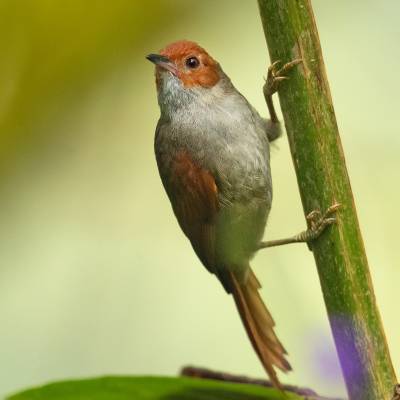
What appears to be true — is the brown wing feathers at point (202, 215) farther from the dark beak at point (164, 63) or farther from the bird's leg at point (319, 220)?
the bird's leg at point (319, 220)

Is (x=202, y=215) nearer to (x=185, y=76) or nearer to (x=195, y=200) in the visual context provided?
(x=195, y=200)

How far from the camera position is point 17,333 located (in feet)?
12.4

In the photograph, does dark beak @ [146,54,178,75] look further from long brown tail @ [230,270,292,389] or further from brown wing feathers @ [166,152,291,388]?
long brown tail @ [230,270,292,389]

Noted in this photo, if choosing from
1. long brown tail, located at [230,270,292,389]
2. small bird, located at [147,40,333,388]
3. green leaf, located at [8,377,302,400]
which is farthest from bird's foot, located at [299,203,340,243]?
small bird, located at [147,40,333,388]

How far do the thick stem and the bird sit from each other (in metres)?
1.04

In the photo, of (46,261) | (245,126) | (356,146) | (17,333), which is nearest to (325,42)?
(356,146)

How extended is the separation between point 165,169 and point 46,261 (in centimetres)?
148

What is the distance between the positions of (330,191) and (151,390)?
1.80 ft

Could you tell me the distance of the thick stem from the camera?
4.42 feet

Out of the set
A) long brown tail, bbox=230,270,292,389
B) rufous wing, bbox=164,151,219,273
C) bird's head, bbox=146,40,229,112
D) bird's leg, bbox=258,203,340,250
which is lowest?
long brown tail, bbox=230,270,292,389

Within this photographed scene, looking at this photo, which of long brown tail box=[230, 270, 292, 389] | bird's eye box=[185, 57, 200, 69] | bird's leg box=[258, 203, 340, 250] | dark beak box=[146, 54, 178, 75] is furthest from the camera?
bird's eye box=[185, 57, 200, 69]

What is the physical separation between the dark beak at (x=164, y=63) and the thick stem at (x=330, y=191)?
1107 mm

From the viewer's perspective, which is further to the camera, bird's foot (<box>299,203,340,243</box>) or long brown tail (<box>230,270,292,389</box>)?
long brown tail (<box>230,270,292,389</box>)

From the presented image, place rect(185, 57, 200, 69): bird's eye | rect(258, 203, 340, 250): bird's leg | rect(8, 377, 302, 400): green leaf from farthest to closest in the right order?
A: 1. rect(185, 57, 200, 69): bird's eye
2. rect(8, 377, 302, 400): green leaf
3. rect(258, 203, 340, 250): bird's leg
